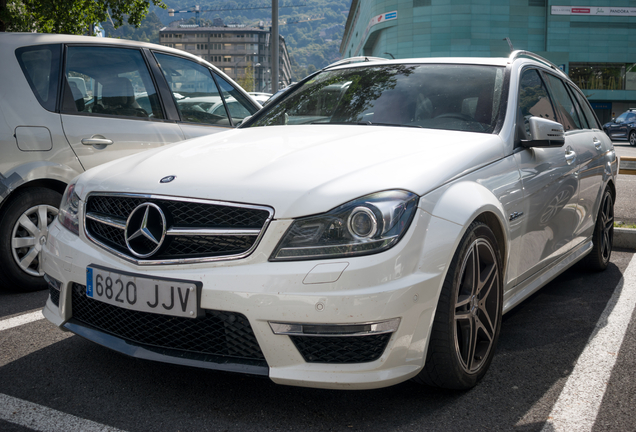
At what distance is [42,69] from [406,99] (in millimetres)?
2541

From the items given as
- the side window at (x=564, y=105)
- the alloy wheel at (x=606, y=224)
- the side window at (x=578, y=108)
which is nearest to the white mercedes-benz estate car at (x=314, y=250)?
the side window at (x=564, y=105)

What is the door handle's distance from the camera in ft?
13.9

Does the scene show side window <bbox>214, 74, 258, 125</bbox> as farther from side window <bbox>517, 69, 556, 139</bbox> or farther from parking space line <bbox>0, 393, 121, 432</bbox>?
parking space line <bbox>0, 393, 121, 432</bbox>

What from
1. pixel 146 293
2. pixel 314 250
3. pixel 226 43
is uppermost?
pixel 226 43

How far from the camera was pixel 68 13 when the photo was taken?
11.2 m

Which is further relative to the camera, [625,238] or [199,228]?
[625,238]

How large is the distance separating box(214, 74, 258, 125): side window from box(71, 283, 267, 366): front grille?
127 inches

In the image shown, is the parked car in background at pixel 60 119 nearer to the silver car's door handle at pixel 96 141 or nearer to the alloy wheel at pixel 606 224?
the silver car's door handle at pixel 96 141

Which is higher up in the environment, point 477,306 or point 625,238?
point 477,306

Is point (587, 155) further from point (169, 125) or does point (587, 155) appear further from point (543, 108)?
point (169, 125)

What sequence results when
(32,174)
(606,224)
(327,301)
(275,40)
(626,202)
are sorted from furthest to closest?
1. (275,40)
2. (626,202)
3. (606,224)
4. (32,174)
5. (327,301)

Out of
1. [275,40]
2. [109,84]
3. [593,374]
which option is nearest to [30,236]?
[109,84]

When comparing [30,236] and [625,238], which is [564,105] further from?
[30,236]

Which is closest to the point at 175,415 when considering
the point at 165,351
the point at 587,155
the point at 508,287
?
the point at 165,351
